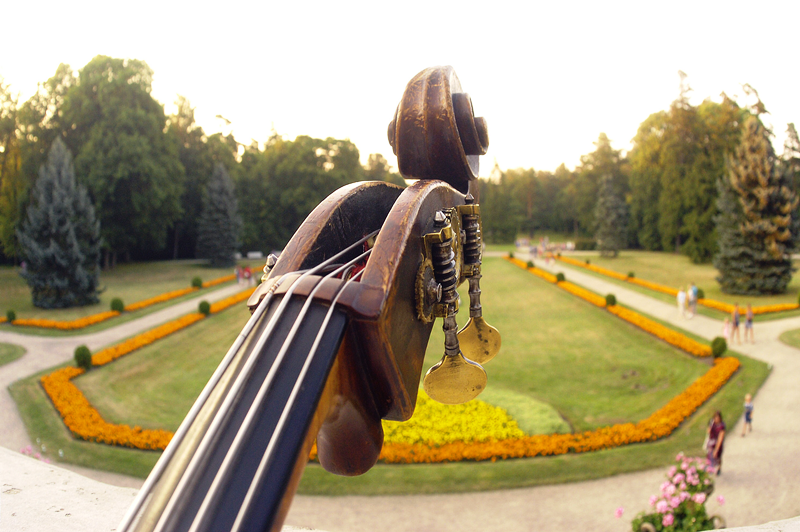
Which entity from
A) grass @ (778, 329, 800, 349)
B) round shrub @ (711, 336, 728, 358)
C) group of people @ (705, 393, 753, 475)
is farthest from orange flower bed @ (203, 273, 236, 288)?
grass @ (778, 329, 800, 349)

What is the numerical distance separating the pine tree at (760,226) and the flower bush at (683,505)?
20490 mm

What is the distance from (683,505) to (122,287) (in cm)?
2895

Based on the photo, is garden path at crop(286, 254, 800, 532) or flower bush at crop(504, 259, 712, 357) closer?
garden path at crop(286, 254, 800, 532)

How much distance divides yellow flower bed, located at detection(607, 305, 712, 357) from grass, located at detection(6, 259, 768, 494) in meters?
0.33

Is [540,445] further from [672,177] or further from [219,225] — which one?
[672,177]

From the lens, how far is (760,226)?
2381cm

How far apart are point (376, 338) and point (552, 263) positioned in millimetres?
36278

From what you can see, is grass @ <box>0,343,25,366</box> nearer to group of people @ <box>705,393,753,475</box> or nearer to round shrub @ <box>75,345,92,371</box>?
round shrub @ <box>75,345,92,371</box>

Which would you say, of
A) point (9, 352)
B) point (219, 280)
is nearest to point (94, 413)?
point (9, 352)

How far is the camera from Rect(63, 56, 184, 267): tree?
31.7m

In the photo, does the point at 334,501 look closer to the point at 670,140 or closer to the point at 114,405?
the point at 114,405

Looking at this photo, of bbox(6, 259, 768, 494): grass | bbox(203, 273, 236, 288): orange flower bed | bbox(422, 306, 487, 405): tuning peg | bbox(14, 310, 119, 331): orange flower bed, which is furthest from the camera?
bbox(203, 273, 236, 288): orange flower bed

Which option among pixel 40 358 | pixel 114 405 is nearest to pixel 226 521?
pixel 114 405

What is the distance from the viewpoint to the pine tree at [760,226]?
77.4 feet
